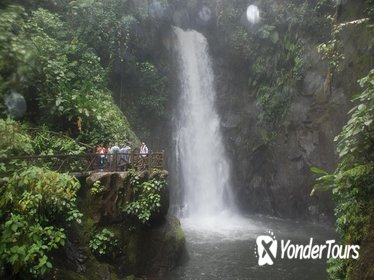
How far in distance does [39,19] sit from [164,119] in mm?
9429

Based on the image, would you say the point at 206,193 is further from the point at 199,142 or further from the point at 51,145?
the point at 51,145

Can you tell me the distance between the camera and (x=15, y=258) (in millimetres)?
8180

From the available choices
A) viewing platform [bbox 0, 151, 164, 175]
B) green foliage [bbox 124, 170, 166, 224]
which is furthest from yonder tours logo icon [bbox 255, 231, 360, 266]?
viewing platform [bbox 0, 151, 164, 175]

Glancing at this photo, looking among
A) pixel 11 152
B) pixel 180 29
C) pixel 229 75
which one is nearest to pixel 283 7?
pixel 229 75

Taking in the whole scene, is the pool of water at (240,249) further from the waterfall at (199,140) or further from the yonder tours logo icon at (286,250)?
the waterfall at (199,140)

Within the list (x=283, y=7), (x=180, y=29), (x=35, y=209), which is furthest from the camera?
(x=180, y=29)

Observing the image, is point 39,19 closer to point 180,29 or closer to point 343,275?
point 180,29

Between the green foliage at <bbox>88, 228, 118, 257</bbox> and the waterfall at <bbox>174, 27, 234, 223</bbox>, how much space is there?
10.2m

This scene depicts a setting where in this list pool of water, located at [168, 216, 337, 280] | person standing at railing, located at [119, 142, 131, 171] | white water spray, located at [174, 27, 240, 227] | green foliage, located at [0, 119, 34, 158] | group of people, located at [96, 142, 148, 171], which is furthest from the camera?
white water spray, located at [174, 27, 240, 227]

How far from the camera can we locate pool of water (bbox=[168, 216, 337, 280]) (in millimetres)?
12516

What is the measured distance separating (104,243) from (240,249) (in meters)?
5.92

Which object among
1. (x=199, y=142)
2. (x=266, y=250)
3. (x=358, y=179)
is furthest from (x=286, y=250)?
(x=199, y=142)

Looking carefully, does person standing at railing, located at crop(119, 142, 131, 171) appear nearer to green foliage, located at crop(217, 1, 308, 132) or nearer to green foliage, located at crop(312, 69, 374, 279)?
green foliage, located at crop(312, 69, 374, 279)

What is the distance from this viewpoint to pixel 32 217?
30.2 ft
